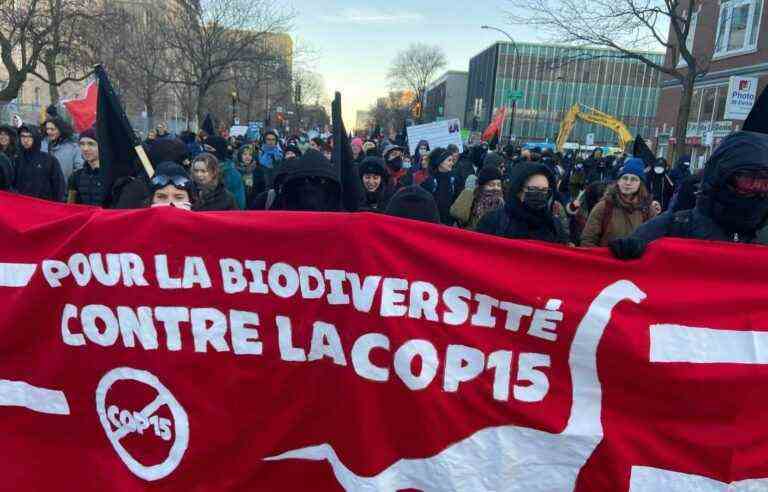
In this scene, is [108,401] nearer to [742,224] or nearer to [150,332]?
[150,332]

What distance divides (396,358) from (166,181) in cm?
210

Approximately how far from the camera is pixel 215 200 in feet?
15.9

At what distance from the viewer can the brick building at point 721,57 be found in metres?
29.1

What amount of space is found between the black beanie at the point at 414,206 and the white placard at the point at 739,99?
12.9 meters

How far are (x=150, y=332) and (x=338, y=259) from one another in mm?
904

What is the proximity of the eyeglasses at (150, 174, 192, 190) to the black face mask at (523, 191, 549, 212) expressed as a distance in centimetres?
216

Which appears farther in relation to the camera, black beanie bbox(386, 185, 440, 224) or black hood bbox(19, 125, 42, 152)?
black hood bbox(19, 125, 42, 152)

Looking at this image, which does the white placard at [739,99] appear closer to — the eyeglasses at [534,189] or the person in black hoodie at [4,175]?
the eyeglasses at [534,189]

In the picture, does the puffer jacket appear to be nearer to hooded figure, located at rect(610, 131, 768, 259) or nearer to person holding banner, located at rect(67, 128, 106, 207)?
hooded figure, located at rect(610, 131, 768, 259)

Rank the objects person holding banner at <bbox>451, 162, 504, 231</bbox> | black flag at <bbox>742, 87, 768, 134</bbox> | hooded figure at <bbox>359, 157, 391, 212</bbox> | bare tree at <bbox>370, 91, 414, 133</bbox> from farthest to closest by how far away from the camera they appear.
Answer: bare tree at <bbox>370, 91, 414, 133</bbox>, hooded figure at <bbox>359, 157, 391, 212</bbox>, person holding banner at <bbox>451, 162, 504, 231</bbox>, black flag at <bbox>742, 87, 768, 134</bbox>

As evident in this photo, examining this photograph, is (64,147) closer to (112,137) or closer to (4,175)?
(4,175)

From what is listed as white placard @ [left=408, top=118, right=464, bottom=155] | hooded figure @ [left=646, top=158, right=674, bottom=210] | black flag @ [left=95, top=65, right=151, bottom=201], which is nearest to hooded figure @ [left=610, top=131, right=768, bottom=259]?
black flag @ [left=95, top=65, right=151, bottom=201]

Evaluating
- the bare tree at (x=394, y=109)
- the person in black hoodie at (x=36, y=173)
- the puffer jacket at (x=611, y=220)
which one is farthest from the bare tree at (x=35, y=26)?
the bare tree at (x=394, y=109)

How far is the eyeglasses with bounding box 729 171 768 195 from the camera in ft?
8.64
